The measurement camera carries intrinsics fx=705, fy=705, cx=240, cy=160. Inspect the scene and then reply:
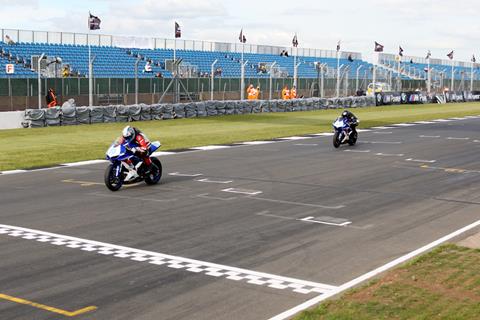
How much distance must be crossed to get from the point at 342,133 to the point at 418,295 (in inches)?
714

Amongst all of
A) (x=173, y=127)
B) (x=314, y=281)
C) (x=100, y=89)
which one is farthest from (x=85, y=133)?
(x=314, y=281)

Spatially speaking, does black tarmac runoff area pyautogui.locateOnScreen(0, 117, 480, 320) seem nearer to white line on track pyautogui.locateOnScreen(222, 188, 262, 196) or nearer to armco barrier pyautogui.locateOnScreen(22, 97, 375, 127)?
white line on track pyautogui.locateOnScreen(222, 188, 262, 196)

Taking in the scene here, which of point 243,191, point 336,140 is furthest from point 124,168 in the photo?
point 336,140

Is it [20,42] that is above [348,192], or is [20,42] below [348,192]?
above

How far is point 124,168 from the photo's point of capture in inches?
627

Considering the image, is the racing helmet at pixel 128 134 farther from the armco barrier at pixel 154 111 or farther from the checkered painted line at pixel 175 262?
the armco barrier at pixel 154 111

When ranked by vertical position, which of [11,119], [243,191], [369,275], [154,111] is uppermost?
[154,111]

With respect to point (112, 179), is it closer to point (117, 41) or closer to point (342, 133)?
point (342, 133)

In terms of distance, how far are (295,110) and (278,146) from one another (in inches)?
980

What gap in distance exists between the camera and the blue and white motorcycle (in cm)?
1552

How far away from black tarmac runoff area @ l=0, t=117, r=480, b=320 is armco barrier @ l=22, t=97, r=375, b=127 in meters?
12.9

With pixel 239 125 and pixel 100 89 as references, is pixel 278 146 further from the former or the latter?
pixel 100 89

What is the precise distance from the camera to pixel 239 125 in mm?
36312

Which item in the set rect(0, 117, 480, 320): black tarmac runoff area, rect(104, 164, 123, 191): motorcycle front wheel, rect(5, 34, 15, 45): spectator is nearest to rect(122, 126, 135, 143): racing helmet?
rect(104, 164, 123, 191): motorcycle front wheel
